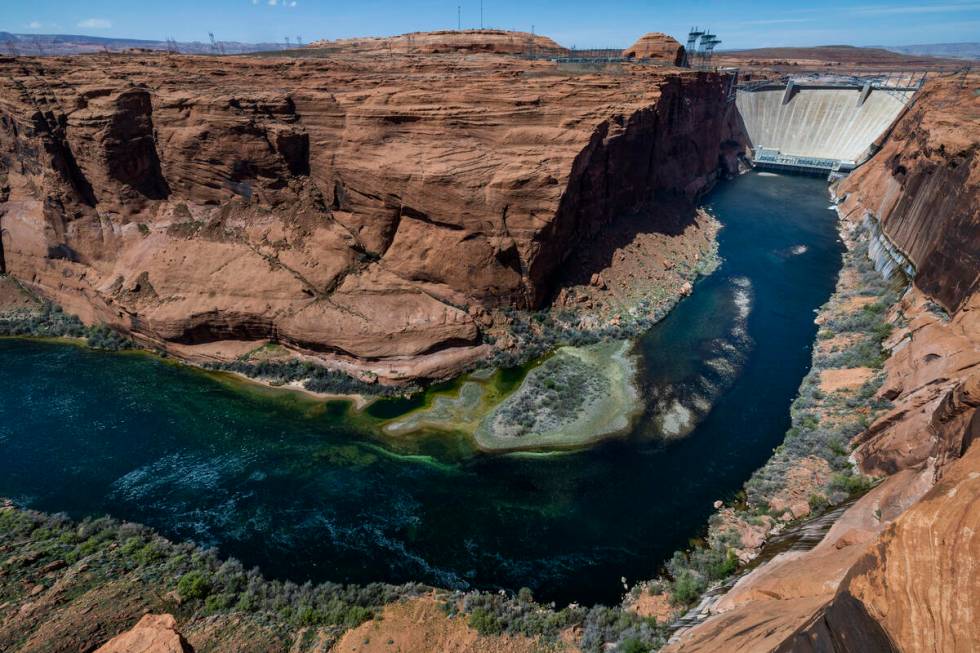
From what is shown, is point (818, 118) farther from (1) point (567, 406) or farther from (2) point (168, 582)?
(2) point (168, 582)

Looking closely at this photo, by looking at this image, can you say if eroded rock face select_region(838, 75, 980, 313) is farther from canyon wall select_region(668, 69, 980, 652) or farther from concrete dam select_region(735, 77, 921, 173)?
concrete dam select_region(735, 77, 921, 173)

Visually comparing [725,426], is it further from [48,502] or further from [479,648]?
[48,502]

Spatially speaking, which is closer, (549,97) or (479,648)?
(479,648)

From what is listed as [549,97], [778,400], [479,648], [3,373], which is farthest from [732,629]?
[3,373]

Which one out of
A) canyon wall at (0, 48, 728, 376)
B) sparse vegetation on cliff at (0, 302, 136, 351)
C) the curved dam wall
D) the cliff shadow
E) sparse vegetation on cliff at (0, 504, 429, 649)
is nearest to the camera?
sparse vegetation on cliff at (0, 504, 429, 649)

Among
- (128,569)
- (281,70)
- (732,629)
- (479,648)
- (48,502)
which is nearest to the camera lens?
(732,629)

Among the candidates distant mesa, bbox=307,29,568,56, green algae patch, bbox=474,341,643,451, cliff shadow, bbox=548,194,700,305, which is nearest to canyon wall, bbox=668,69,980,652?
green algae patch, bbox=474,341,643,451

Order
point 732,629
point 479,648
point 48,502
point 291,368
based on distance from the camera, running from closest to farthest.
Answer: point 732,629, point 479,648, point 48,502, point 291,368

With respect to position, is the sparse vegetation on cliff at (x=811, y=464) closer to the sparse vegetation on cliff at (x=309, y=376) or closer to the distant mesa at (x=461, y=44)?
the sparse vegetation on cliff at (x=309, y=376)
